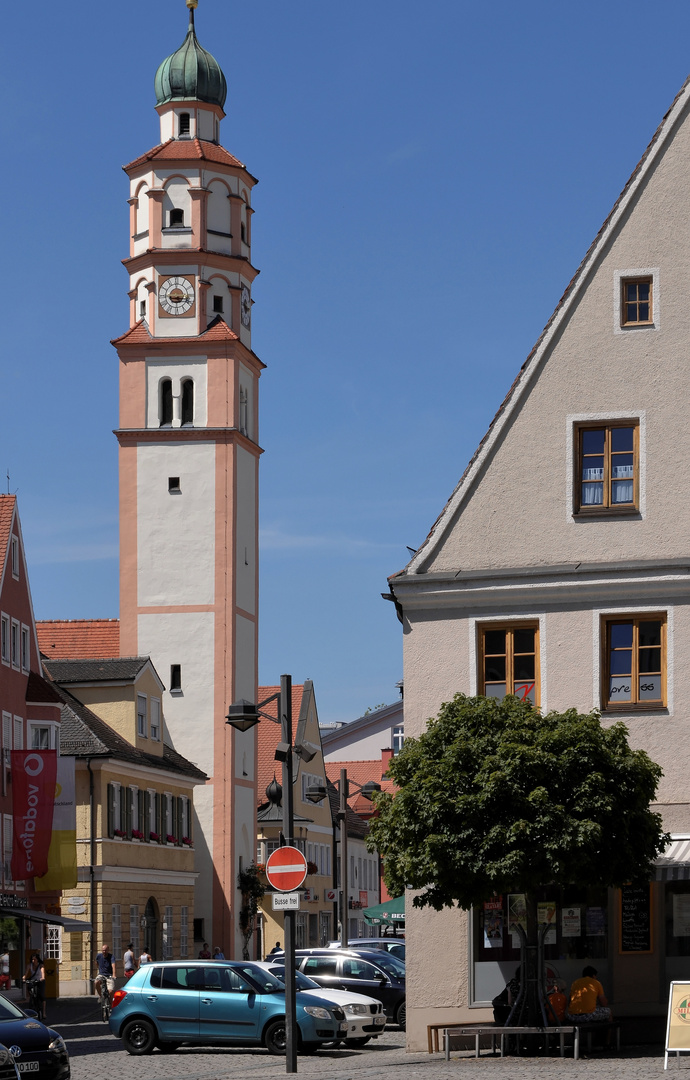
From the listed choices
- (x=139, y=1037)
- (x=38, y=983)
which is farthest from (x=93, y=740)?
(x=139, y=1037)

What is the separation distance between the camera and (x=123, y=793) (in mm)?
61469

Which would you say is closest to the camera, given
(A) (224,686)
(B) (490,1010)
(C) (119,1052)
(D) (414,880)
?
(D) (414,880)

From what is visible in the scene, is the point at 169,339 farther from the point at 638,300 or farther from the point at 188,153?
the point at 638,300

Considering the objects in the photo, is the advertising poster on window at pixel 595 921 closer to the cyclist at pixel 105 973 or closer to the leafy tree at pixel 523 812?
the leafy tree at pixel 523 812

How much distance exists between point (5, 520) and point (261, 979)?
28905 millimetres

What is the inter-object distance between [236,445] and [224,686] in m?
9.89

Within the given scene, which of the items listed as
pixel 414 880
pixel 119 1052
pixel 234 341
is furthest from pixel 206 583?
pixel 414 880

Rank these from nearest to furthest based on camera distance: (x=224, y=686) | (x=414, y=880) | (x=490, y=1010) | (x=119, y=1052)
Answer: (x=414, y=880) < (x=490, y=1010) < (x=119, y=1052) < (x=224, y=686)

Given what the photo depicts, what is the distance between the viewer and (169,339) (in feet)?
259

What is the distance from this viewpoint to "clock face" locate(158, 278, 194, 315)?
80500 mm

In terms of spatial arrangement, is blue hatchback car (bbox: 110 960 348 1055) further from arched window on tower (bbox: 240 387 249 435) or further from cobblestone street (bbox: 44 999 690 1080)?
arched window on tower (bbox: 240 387 249 435)

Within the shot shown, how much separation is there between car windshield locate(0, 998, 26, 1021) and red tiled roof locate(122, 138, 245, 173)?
207 feet

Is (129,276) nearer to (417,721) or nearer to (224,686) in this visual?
(224,686)

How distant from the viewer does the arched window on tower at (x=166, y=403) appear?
77.8 m
